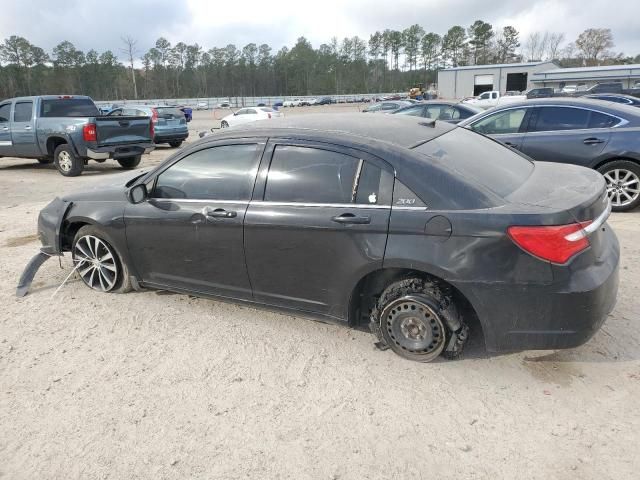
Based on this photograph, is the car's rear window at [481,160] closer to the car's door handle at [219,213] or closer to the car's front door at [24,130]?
the car's door handle at [219,213]

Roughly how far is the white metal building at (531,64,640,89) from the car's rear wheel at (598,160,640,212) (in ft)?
203

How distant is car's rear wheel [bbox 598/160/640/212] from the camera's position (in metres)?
6.59

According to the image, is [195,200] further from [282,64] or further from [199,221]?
[282,64]

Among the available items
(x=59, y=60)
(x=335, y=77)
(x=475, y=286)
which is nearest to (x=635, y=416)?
(x=475, y=286)

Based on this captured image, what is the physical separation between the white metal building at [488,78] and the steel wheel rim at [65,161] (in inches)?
2839

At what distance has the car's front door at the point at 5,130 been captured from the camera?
12469mm

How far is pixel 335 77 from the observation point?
12181 cm

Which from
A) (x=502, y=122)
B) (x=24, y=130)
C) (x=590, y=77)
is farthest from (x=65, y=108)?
(x=590, y=77)

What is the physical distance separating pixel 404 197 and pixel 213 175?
1.50 m

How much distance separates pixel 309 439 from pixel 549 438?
1238 millimetres

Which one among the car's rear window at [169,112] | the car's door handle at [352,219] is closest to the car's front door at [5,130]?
the car's rear window at [169,112]

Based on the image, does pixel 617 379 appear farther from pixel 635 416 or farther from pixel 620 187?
pixel 620 187

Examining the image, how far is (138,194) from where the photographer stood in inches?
156

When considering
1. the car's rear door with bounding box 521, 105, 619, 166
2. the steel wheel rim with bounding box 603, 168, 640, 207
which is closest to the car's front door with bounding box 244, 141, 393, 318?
the car's rear door with bounding box 521, 105, 619, 166
